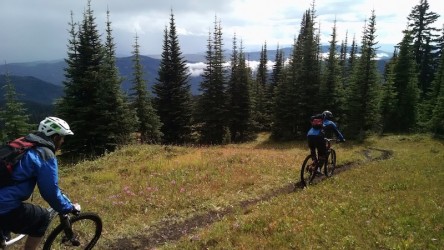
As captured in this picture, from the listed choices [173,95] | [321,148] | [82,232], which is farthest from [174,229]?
[173,95]

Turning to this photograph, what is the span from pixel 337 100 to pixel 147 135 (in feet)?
80.3

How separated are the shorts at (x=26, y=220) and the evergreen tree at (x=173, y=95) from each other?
4045cm

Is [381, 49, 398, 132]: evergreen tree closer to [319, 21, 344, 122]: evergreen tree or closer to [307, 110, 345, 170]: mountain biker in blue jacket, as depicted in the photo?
[319, 21, 344, 122]: evergreen tree

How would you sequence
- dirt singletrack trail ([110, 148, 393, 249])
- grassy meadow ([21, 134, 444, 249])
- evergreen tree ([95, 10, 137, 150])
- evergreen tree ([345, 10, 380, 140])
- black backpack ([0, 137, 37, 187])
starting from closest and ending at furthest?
black backpack ([0, 137, 37, 187]), grassy meadow ([21, 134, 444, 249]), dirt singletrack trail ([110, 148, 393, 249]), evergreen tree ([95, 10, 137, 150]), evergreen tree ([345, 10, 380, 140])

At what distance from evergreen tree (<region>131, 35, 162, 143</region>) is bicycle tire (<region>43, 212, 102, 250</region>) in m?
33.9

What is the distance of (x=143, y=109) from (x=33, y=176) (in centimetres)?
3864

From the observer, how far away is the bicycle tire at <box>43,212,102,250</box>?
7.35 m

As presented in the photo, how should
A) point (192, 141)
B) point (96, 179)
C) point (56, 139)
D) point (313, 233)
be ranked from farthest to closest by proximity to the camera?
1. point (192, 141)
2. point (96, 179)
3. point (313, 233)
4. point (56, 139)

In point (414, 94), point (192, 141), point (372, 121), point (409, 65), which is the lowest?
point (192, 141)

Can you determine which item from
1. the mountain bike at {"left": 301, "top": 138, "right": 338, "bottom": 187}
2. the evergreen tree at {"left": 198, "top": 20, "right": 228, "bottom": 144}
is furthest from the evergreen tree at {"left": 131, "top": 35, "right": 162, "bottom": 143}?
the mountain bike at {"left": 301, "top": 138, "right": 338, "bottom": 187}

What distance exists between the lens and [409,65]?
159 ft

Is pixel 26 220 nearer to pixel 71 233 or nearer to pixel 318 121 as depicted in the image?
pixel 71 233

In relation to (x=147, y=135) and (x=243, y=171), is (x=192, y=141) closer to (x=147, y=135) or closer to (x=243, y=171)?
(x=147, y=135)

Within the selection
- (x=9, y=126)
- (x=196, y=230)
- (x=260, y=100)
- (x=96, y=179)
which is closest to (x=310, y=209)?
(x=196, y=230)
